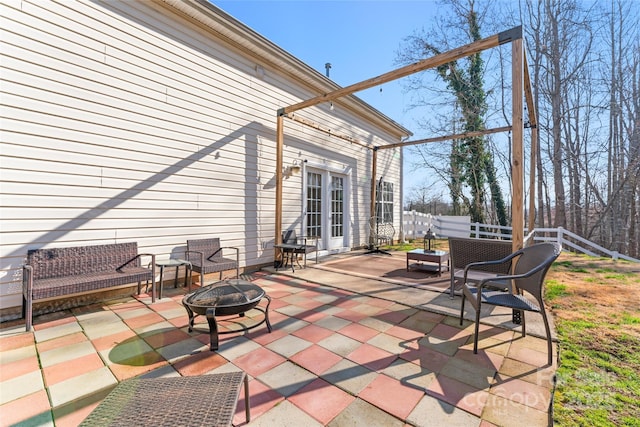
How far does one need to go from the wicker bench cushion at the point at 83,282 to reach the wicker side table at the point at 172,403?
7.02 ft

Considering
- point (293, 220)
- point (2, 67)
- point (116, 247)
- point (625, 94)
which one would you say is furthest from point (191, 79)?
point (625, 94)

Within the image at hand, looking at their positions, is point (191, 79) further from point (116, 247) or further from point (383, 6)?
point (383, 6)

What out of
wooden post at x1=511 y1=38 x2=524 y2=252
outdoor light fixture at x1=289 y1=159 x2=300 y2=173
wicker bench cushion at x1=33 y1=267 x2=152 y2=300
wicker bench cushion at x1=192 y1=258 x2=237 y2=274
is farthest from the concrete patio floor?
outdoor light fixture at x1=289 y1=159 x2=300 y2=173

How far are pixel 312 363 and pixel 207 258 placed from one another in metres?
2.94

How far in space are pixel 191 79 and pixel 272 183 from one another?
7.50 feet

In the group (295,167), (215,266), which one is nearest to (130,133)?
(215,266)

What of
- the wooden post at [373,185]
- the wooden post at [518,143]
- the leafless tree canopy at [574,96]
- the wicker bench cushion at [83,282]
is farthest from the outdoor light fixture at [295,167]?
the leafless tree canopy at [574,96]

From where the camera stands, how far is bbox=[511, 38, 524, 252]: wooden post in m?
3.05

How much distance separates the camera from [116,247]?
3535 mm

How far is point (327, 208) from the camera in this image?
277 inches

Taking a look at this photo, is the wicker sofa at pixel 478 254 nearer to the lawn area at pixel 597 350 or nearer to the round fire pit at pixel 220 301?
the lawn area at pixel 597 350

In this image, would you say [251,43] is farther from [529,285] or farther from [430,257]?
[529,285]

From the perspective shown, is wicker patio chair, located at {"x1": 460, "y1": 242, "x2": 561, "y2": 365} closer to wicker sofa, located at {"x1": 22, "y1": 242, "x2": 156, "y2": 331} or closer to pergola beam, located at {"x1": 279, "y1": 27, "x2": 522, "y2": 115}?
pergola beam, located at {"x1": 279, "y1": 27, "x2": 522, "y2": 115}

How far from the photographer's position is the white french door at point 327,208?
21.8ft
